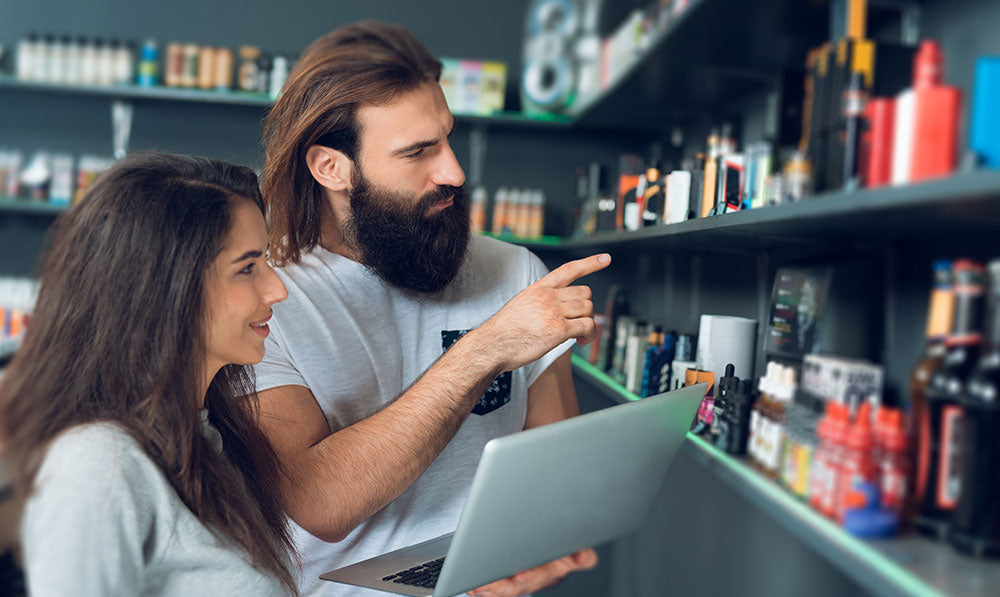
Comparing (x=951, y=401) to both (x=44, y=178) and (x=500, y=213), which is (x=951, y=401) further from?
(x=44, y=178)

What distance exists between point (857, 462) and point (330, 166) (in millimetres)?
1171

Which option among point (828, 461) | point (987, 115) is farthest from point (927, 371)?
point (987, 115)

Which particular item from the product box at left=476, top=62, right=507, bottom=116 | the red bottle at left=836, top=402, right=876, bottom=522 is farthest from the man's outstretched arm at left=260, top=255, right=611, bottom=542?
the product box at left=476, top=62, right=507, bottom=116

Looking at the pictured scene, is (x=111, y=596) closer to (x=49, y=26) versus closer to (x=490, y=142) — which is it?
(x=490, y=142)

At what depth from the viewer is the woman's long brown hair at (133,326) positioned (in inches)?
40.4

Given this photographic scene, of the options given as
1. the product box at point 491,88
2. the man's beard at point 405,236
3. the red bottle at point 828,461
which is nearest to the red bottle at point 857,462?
the red bottle at point 828,461

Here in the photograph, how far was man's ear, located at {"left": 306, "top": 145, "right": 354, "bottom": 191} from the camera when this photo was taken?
1702 mm

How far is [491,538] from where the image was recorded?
1.19 meters

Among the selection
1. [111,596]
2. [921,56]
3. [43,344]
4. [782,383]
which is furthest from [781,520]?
[43,344]

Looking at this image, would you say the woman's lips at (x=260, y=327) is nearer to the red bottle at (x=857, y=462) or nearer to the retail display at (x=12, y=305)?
the red bottle at (x=857, y=462)

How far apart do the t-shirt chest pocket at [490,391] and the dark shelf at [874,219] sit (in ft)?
1.56

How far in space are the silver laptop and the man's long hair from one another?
69 cm

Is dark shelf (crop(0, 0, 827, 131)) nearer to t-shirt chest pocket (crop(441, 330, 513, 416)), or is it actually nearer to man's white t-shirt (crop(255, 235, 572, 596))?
man's white t-shirt (crop(255, 235, 572, 596))

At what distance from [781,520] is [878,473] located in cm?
16
